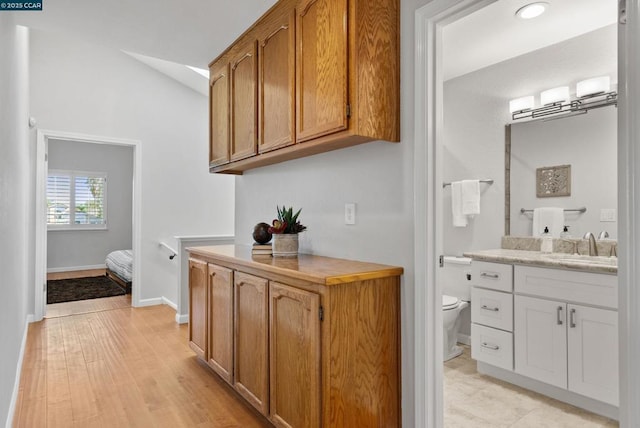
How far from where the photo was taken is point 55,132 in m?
4.28

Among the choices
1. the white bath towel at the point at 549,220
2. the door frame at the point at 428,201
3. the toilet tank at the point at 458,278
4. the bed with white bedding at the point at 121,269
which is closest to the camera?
the door frame at the point at 428,201

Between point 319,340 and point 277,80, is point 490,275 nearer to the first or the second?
point 319,340

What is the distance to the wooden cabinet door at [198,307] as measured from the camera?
9.05 feet

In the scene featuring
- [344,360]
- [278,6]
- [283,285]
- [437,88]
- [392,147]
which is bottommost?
[344,360]

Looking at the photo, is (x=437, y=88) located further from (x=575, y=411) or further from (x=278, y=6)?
(x=575, y=411)

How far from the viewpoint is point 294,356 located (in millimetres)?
1766

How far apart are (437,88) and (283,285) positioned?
3.82ft

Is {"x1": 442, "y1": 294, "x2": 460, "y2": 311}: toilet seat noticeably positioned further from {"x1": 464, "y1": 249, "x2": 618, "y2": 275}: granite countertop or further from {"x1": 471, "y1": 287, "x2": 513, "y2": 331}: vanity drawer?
{"x1": 464, "y1": 249, "x2": 618, "y2": 275}: granite countertop

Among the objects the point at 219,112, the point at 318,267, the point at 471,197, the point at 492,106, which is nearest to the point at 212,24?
the point at 219,112

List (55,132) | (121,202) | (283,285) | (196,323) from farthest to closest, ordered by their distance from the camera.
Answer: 1. (121,202)
2. (55,132)
3. (196,323)
4. (283,285)

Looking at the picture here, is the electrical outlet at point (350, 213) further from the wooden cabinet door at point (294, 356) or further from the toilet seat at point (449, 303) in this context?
the toilet seat at point (449, 303)

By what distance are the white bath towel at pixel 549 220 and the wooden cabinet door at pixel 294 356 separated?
219cm

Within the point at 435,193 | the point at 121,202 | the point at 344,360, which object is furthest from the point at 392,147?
the point at 121,202

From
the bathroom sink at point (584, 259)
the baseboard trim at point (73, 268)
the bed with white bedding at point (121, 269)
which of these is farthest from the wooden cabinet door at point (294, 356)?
the baseboard trim at point (73, 268)
